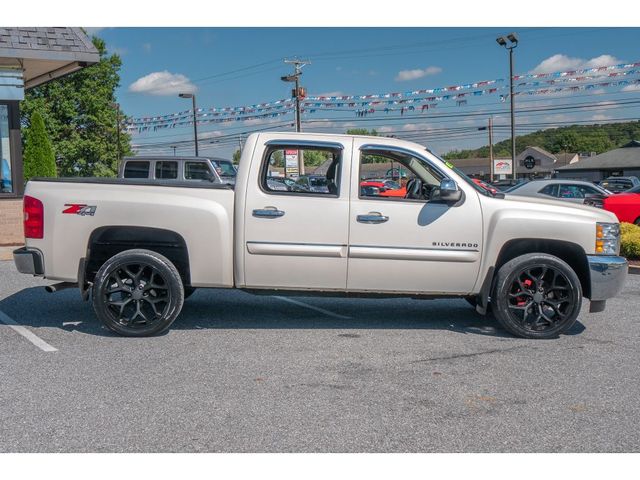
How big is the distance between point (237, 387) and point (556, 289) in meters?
3.25

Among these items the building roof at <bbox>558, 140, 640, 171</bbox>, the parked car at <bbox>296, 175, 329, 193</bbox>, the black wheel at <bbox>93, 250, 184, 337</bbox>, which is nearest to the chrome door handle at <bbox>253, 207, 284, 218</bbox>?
the parked car at <bbox>296, 175, 329, 193</bbox>

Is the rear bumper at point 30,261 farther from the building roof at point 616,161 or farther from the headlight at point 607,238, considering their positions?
the building roof at point 616,161

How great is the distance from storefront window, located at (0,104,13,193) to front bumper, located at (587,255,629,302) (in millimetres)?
13507

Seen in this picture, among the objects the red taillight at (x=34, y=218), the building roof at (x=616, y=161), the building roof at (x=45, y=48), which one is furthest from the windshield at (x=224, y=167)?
the building roof at (x=616, y=161)

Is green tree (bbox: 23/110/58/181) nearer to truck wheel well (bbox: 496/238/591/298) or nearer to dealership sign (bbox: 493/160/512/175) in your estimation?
truck wheel well (bbox: 496/238/591/298)

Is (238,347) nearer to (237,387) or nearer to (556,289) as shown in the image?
(237,387)

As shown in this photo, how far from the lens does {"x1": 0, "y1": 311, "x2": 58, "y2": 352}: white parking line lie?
5.93 meters

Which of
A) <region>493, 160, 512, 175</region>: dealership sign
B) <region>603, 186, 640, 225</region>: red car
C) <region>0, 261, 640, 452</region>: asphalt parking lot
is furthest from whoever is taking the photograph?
<region>493, 160, 512, 175</region>: dealership sign

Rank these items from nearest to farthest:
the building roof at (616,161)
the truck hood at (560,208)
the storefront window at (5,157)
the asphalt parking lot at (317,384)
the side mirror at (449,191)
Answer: the asphalt parking lot at (317,384)
the side mirror at (449,191)
the truck hood at (560,208)
the storefront window at (5,157)
the building roof at (616,161)

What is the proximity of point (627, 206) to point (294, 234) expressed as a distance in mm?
10774

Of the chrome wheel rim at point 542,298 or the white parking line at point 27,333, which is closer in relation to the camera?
the white parking line at point 27,333

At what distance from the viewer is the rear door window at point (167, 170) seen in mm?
17312

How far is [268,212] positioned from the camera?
6.17 m

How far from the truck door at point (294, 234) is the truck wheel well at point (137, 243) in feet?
2.07
